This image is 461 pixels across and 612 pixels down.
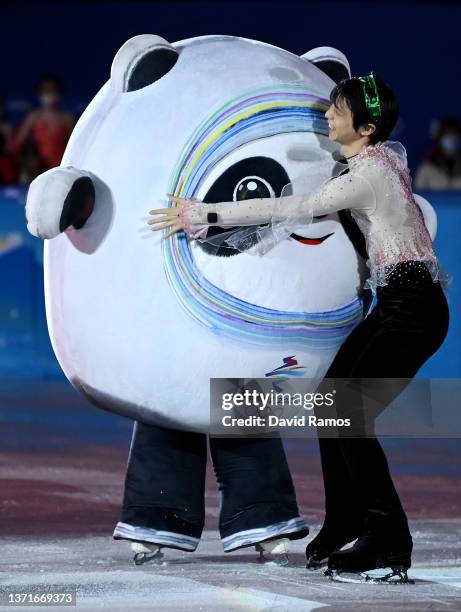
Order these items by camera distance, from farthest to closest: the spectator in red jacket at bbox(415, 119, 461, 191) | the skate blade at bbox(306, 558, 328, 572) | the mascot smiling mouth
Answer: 1. the spectator in red jacket at bbox(415, 119, 461, 191)
2. the skate blade at bbox(306, 558, 328, 572)
3. the mascot smiling mouth

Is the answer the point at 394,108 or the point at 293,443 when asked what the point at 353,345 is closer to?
the point at 394,108

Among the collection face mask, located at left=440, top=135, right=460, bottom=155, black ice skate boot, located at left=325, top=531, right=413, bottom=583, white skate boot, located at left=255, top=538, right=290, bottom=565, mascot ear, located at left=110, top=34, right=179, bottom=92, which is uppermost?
face mask, located at left=440, top=135, right=460, bottom=155

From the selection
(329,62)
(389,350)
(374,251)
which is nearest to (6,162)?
(329,62)

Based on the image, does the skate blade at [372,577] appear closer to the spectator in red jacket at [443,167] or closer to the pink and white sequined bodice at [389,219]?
the pink and white sequined bodice at [389,219]

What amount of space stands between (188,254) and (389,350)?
77cm

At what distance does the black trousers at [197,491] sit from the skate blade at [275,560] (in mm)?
80

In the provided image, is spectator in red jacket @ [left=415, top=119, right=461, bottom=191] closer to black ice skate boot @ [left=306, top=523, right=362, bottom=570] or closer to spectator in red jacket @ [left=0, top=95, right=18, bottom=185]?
spectator in red jacket @ [left=0, top=95, right=18, bottom=185]

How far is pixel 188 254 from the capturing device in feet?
16.6

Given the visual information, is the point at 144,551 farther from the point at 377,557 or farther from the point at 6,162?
the point at 6,162

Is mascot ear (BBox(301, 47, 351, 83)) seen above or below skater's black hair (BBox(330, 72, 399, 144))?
above

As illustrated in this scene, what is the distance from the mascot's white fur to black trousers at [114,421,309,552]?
0.28 meters

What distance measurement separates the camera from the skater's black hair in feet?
16.3

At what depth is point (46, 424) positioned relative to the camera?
8883 mm

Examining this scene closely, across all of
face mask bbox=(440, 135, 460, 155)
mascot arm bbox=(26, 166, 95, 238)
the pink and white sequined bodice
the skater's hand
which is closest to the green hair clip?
the pink and white sequined bodice
